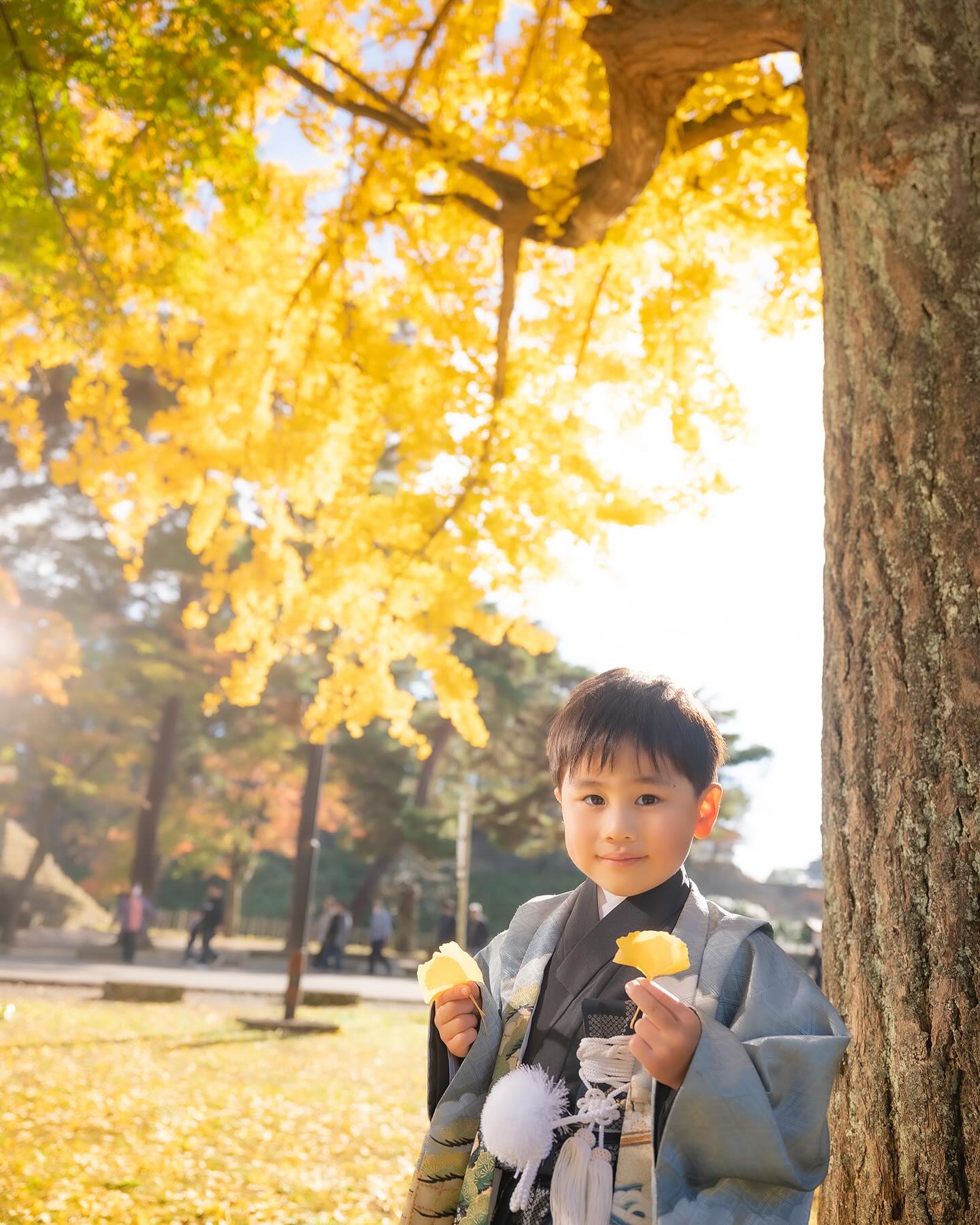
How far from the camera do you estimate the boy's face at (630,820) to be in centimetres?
167

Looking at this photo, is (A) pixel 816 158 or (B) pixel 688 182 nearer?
(A) pixel 816 158

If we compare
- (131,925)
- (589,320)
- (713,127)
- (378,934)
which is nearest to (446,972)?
(713,127)

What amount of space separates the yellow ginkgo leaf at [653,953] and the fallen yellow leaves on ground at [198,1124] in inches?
130

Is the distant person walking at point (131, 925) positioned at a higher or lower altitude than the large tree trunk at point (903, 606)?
lower

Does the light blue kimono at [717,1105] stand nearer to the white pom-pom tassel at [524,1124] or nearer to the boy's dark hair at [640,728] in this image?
the white pom-pom tassel at [524,1124]

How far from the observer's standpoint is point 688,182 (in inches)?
209

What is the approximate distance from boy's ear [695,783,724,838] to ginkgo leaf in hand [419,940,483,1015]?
1.63ft

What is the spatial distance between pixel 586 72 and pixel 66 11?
262cm

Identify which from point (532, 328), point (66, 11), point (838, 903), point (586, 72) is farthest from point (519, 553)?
point (838, 903)

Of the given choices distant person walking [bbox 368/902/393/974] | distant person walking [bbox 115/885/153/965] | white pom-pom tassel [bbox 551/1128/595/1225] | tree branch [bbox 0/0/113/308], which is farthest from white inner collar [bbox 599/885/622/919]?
distant person walking [bbox 368/902/393/974]

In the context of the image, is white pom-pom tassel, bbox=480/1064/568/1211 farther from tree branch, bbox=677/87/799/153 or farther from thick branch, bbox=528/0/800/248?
tree branch, bbox=677/87/799/153

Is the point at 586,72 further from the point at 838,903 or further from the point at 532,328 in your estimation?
the point at 838,903

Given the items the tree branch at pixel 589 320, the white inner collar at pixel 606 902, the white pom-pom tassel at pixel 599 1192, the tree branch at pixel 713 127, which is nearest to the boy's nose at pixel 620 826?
the white inner collar at pixel 606 902

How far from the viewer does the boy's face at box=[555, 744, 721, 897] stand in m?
1.67
